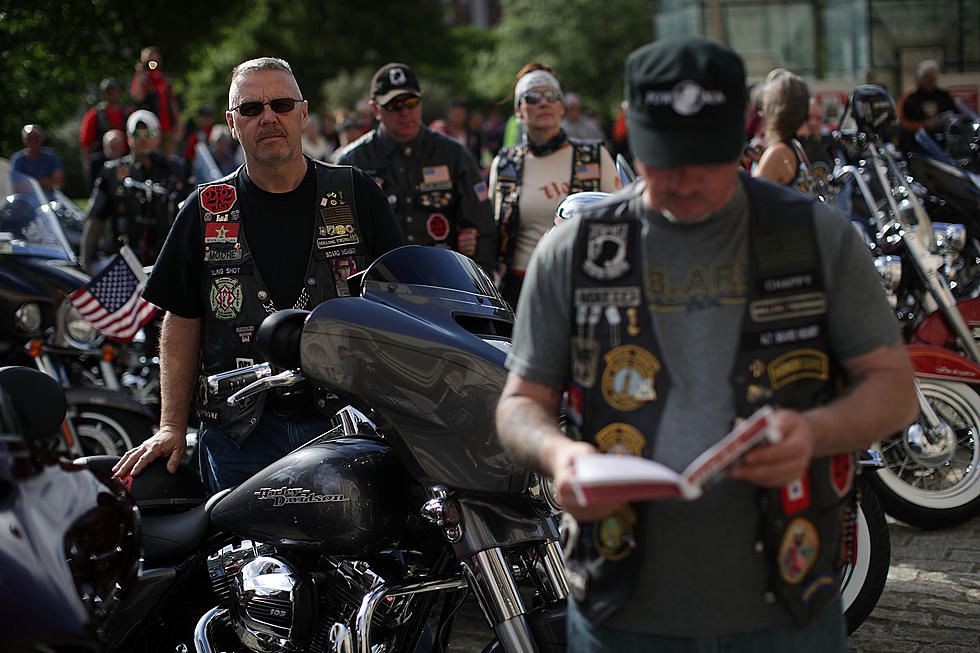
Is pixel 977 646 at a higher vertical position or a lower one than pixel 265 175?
lower

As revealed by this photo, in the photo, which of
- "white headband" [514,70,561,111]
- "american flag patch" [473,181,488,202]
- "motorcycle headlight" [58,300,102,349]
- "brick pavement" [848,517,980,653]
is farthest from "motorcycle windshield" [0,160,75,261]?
"brick pavement" [848,517,980,653]

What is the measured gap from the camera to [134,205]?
885 cm

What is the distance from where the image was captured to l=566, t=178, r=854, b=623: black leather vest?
1835 millimetres

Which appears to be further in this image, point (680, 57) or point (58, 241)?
point (58, 241)

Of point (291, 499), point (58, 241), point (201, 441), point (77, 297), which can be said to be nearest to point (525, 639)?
point (291, 499)

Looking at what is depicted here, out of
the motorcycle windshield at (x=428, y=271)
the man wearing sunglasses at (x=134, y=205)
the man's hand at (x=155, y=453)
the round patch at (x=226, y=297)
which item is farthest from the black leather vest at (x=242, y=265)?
the man wearing sunglasses at (x=134, y=205)

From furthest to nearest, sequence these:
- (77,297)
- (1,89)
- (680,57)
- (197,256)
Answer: (1,89), (77,297), (197,256), (680,57)

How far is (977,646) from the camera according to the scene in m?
3.90

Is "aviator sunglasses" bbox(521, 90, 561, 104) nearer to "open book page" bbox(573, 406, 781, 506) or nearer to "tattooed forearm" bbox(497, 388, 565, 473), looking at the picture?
"tattooed forearm" bbox(497, 388, 565, 473)

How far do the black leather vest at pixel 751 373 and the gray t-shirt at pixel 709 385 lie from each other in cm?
2

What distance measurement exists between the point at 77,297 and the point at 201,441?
107 inches

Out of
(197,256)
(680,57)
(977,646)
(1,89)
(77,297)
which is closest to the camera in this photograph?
(680,57)

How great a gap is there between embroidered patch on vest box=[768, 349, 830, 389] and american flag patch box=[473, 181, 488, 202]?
4464 millimetres

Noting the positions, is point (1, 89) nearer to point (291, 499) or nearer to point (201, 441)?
point (201, 441)
